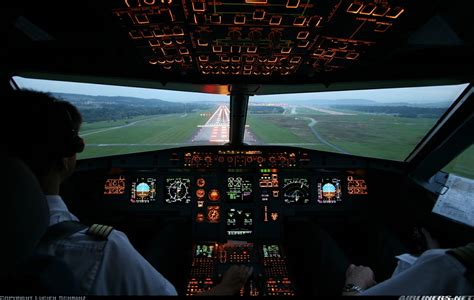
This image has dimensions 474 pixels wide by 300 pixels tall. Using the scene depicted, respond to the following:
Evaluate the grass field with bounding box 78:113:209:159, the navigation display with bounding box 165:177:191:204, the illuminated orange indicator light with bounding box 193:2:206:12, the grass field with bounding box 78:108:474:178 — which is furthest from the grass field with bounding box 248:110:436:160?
the illuminated orange indicator light with bounding box 193:2:206:12

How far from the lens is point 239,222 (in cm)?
333

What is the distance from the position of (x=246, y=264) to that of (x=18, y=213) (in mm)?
2639

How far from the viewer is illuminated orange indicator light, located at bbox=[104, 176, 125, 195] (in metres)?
3.32

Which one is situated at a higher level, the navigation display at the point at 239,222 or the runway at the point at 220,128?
the runway at the point at 220,128

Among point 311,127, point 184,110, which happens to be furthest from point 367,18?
point 311,127

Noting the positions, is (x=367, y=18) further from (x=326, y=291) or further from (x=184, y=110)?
(x=184, y=110)

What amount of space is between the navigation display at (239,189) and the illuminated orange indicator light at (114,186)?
1.12 meters

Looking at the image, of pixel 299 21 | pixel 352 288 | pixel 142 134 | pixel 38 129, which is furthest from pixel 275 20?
pixel 142 134

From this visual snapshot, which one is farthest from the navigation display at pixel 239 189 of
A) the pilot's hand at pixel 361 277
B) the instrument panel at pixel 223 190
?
the pilot's hand at pixel 361 277

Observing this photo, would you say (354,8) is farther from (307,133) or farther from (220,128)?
(307,133)

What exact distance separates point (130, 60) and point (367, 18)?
159cm

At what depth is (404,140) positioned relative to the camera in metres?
3.45

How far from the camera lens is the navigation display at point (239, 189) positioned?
11.0 ft

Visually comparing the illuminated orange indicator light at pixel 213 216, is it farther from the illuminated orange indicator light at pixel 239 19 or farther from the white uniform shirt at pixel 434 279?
the white uniform shirt at pixel 434 279
